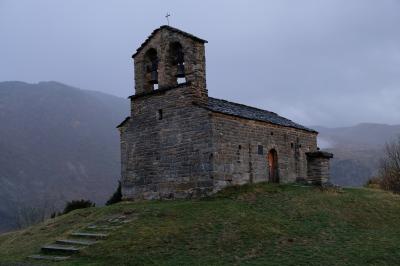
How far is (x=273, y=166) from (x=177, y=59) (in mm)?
8034

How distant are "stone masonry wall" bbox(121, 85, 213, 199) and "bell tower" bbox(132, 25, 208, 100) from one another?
1.79 feet

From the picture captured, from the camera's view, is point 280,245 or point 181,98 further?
point 181,98

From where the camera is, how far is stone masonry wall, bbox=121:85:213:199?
69.6ft

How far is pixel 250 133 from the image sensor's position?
23.4 m

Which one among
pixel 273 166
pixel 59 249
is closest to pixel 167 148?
pixel 273 166

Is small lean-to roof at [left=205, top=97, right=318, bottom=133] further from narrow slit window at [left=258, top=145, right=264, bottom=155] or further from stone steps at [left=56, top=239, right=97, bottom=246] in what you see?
stone steps at [left=56, top=239, right=97, bottom=246]

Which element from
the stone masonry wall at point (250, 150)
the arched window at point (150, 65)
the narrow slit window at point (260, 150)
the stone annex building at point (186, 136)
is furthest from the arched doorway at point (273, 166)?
the arched window at point (150, 65)

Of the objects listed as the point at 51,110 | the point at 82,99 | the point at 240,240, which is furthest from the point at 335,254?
the point at 82,99

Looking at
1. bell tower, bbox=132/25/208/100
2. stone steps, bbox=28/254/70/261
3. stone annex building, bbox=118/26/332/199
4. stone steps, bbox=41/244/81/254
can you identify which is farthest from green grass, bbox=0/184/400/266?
Result: bell tower, bbox=132/25/208/100

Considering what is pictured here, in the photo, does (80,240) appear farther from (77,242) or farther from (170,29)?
(170,29)

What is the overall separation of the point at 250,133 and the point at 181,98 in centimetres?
410

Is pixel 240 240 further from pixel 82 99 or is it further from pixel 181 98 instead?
pixel 82 99

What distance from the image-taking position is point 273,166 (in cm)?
2541

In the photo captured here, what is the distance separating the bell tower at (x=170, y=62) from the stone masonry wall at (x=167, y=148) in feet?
1.79
